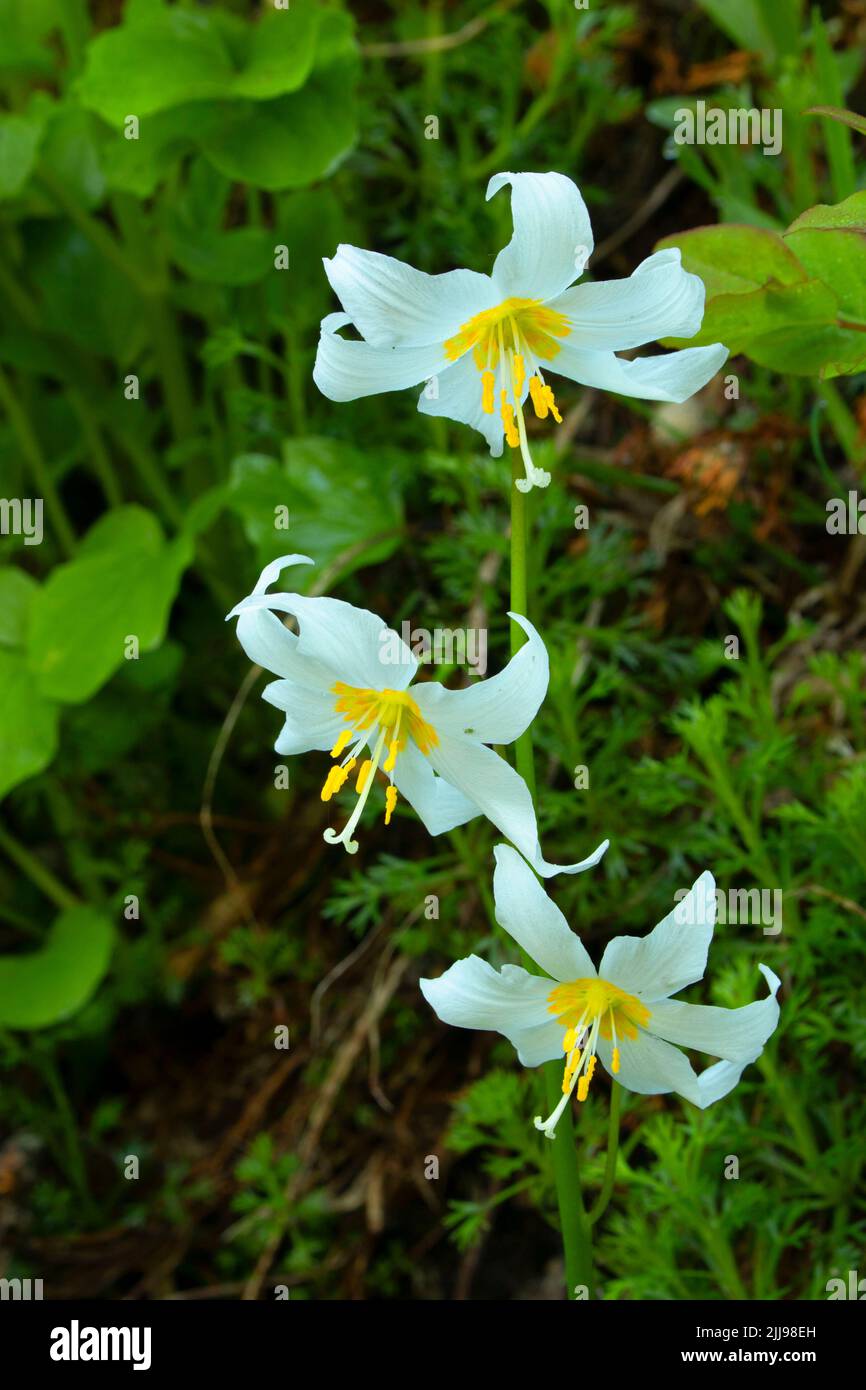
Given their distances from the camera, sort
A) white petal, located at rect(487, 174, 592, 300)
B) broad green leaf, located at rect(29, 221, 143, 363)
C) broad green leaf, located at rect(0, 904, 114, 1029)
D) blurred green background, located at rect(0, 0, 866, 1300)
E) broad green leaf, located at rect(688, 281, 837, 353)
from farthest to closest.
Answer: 1. broad green leaf, located at rect(29, 221, 143, 363)
2. broad green leaf, located at rect(0, 904, 114, 1029)
3. blurred green background, located at rect(0, 0, 866, 1300)
4. broad green leaf, located at rect(688, 281, 837, 353)
5. white petal, located at rect(487, 174, 592, 300)

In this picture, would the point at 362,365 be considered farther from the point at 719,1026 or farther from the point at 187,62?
the point at 187,62

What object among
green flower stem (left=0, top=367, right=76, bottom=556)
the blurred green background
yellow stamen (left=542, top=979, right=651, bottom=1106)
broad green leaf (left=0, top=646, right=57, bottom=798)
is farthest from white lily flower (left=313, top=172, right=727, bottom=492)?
green flower stem (left=0, top=367, right=76, bottom=556)

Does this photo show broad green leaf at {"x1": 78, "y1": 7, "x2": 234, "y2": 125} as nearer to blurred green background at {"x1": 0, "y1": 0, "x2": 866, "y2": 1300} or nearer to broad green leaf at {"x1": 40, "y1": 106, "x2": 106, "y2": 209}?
blurred green background at {"x1": 0, "y1": 0, "x2": 866, "y2": 1300}

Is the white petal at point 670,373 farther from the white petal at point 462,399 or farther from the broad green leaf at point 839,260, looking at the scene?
the broad green leaf at point 839,260

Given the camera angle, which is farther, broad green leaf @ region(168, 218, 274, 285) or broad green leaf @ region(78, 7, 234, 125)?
broad green leaf @ region(168, 218, 274, 285)

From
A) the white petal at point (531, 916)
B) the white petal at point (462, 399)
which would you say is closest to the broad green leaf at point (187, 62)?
the white petal at point (462, 399)

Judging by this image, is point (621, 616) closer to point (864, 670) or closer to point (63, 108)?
point (864, 670)
